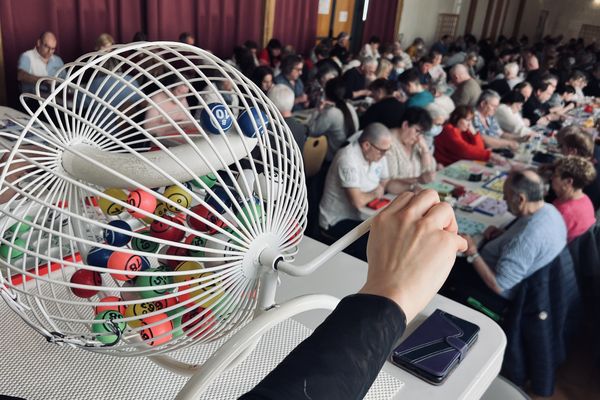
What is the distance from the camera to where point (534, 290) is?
80.4 inches

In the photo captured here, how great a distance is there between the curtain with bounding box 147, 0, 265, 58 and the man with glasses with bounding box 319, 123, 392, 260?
11.7 ft

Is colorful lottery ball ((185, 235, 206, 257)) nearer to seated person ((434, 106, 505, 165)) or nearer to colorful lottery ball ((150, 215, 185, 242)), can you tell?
colorful lottery ball ((150, 215, 185, 242))

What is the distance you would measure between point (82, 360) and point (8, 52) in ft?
14.6

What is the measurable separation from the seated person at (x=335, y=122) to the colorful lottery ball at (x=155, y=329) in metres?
3.10

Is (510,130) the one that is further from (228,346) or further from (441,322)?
(228,346)

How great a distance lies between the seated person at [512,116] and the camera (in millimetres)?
4578

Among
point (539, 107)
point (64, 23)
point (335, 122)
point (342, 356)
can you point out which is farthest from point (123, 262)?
point (539, 107)

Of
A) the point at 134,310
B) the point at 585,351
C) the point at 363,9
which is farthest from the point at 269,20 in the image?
the point at 134,310

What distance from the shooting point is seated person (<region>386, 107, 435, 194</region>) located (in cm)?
310

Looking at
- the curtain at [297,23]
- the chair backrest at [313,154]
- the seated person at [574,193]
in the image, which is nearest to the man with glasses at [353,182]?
the chair backrest at [313,154]

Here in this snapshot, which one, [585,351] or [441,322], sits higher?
[441,322]

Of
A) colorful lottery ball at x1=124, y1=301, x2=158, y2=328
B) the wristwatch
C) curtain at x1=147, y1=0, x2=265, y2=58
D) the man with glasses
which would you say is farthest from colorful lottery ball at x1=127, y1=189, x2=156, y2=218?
curtain at x1=147, y1=0, x2=265, y2=58

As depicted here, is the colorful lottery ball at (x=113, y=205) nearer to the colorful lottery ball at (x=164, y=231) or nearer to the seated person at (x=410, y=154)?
the colorful lottery ball at (x=164, y=231)

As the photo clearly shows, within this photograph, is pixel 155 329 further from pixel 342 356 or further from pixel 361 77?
pixel 361 77
